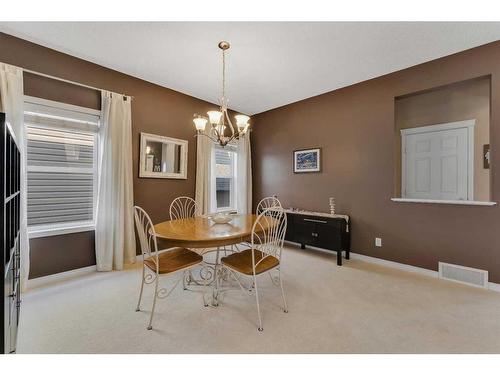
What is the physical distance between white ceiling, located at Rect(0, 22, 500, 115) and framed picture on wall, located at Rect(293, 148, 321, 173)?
1.13 metres

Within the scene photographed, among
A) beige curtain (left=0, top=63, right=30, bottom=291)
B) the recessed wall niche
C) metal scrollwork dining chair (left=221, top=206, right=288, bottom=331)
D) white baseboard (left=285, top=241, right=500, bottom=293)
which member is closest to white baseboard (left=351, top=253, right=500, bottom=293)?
white baseboard (left=285, top=241, right=500, bottom=293)

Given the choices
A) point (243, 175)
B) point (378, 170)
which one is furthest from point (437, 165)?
point (243, 175)

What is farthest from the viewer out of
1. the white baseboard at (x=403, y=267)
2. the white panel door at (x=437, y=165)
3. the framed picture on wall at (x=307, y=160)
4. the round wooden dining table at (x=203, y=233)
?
the framed picture on wall at (x=307, y=160)

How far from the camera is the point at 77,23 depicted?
2123mm

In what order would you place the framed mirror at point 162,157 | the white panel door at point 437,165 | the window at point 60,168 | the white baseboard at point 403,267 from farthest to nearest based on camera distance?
1. the framed mirror at point 162,157
2. the white panel door at point 437,165
3. the window at point 60,168
4. the white baseboard at point 403,267

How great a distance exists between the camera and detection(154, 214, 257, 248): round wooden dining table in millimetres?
1721

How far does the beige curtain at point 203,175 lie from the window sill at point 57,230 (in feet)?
5.08

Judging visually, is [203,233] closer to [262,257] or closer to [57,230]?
[262,257]

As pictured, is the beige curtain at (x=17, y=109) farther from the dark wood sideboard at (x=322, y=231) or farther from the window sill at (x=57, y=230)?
the dark wood sideboard at (x=322, y=231)

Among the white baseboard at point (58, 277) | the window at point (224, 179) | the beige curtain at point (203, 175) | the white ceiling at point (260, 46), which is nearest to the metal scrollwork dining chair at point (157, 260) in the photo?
the white baseboard at point (58, 277)

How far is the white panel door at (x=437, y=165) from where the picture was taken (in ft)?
10.1
